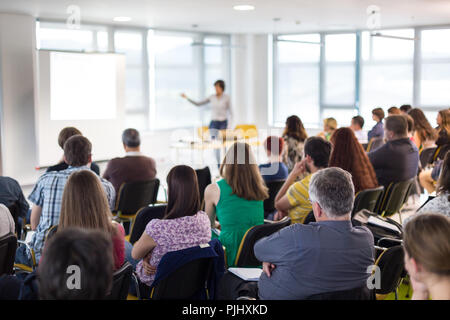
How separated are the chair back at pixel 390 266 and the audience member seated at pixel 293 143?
3.19m

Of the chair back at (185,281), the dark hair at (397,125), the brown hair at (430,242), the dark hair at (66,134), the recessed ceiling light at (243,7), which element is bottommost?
the chair back at (185,281)

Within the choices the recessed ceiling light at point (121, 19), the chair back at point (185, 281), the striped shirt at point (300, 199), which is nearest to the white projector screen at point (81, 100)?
the recessed ceiling light at point (121, 19)

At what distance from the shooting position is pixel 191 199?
2.90 metres

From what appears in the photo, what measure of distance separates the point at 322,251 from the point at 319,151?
1870mm

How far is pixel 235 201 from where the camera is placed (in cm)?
348

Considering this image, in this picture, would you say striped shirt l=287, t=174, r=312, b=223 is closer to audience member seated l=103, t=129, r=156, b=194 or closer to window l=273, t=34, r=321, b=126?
audience member seated l=103, t=129, r=156, b=194

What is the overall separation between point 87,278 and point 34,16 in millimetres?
7979

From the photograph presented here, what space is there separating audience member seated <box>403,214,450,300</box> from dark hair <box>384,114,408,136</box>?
144 inches

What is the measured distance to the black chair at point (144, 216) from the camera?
3.74 metres

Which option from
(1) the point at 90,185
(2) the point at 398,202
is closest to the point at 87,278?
(1) the point at 90,185

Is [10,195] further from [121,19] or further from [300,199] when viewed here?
[121,19]

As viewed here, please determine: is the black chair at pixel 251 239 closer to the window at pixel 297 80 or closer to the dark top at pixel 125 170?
the dark top at pixel 125 170

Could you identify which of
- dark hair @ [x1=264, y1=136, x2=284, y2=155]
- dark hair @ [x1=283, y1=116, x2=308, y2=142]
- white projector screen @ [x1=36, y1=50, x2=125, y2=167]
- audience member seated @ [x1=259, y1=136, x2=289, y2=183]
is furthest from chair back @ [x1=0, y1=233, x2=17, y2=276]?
white projector screen @ [x1=36, y1=50, x2=125, y2=167]
